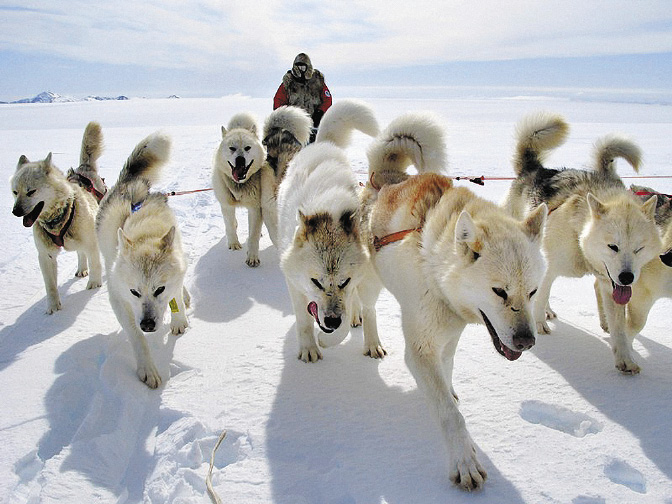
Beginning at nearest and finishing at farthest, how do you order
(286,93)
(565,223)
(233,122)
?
(565,223) → (233,122) → (286,93)

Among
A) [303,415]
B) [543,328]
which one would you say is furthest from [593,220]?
[303,415]

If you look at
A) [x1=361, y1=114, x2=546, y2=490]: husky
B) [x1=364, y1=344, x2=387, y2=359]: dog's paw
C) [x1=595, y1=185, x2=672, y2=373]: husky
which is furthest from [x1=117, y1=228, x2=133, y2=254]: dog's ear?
[x1=595, y1=185, x2=672, y2=373]: husky

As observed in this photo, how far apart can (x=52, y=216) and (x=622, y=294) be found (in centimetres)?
410

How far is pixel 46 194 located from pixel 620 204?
4.15m

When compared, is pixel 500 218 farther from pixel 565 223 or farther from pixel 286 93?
pixel 286 93

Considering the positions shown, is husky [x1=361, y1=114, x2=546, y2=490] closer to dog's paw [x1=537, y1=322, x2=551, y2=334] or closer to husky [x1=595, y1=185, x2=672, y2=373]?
dog's paw [x1=537, y1=322, x2=551, y2=334]

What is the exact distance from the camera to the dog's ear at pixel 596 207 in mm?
2598

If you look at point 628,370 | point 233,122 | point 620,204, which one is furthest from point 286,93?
point 628,370

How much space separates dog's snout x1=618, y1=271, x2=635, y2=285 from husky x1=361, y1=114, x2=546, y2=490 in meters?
0.87

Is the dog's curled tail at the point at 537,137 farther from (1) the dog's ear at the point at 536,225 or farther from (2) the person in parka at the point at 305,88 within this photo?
(2) the person in parka at the point at 305,88

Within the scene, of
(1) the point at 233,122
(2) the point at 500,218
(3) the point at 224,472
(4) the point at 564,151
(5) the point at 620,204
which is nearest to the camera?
(3) the point at 224,472

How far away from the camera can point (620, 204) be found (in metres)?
2.61

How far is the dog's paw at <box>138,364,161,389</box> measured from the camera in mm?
2496

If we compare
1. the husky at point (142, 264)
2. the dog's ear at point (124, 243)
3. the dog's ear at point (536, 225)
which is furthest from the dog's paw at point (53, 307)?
the dog's ear at point (536, 225)
